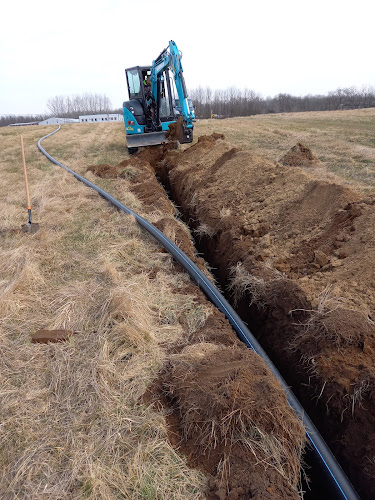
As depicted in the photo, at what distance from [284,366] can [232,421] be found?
1.77 meters

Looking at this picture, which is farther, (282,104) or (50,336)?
(282,104)

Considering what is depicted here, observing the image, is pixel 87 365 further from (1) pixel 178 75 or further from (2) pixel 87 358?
(1) pixel 178 75

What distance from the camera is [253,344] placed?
356 centimetres

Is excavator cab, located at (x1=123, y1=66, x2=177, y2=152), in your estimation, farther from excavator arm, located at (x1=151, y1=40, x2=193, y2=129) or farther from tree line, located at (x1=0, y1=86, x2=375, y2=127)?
tree line, located at (x1=0, y1=86, x2=375, y2=127)

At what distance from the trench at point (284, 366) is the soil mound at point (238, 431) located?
29 cm

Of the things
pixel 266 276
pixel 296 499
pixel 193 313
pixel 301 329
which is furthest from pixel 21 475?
pixel 266 276

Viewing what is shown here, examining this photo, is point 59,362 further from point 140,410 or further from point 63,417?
point 140,410

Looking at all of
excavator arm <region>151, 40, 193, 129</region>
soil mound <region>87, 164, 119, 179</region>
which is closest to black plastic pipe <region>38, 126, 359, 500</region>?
soil mound <region>87, 164, 119, 179</region>

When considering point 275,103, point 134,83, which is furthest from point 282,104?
point 134,83

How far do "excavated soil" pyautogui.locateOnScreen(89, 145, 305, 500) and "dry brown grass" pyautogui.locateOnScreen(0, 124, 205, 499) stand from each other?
0.45ft

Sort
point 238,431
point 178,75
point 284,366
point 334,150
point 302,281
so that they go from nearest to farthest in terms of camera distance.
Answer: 1. point 238,431
2. point 284,366
3. point 302,281
4. point 178,75
5. point 334,150

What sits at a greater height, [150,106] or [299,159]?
[150,106]

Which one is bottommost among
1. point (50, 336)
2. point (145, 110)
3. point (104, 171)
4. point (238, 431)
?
point (238, 431)

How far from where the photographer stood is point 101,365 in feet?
10.2
